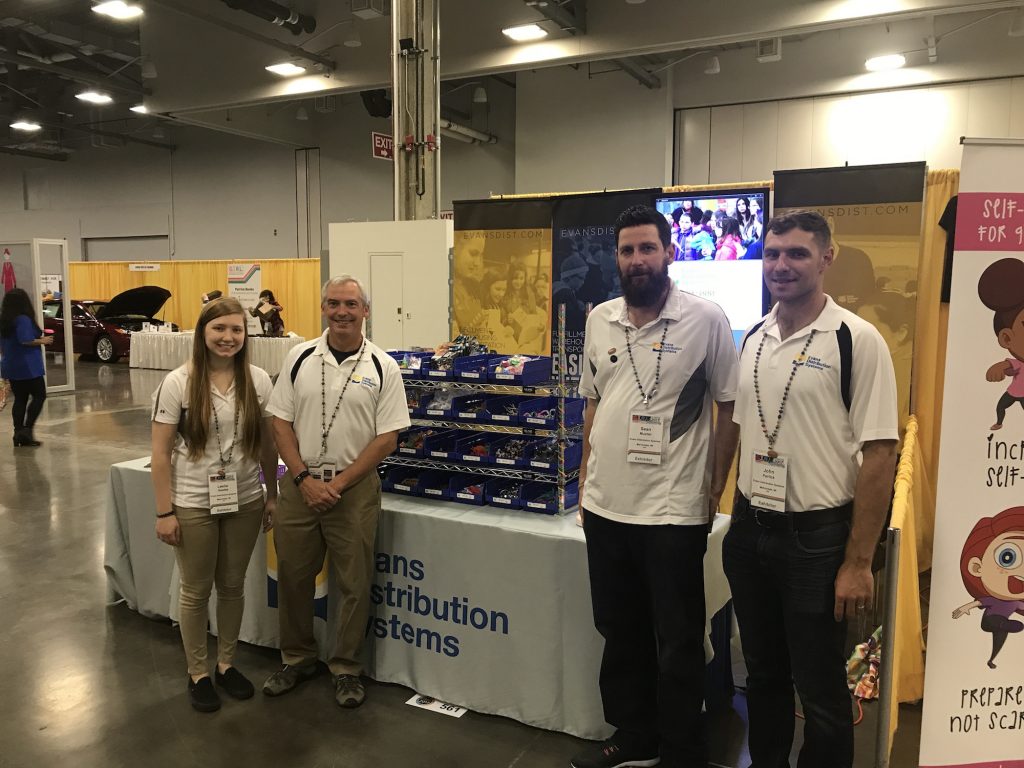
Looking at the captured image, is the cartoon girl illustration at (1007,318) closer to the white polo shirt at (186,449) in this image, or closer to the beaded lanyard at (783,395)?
the beaded lanyard at (783,395)

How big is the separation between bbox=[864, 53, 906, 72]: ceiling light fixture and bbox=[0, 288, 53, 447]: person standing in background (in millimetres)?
10425

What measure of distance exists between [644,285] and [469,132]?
12574 mm

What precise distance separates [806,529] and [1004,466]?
0.66m

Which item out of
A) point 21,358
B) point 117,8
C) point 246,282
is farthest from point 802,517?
point 246,282

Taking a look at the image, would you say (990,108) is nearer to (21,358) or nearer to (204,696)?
(204,696)

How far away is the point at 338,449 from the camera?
2768mm

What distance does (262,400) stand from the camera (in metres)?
2.93

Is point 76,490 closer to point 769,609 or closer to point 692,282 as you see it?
point 692,282

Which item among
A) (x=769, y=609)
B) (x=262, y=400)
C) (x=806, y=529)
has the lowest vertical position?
(x=769, y=609)

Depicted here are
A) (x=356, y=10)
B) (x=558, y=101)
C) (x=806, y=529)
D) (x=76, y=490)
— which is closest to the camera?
(x=806, y=529)

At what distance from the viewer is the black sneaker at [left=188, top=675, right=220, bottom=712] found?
2.89 meters

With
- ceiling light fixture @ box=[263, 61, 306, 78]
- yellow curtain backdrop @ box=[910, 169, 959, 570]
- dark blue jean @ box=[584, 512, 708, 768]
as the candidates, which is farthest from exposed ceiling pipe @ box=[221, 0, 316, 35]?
dark blue jean @ box=[584, 512, 708, 768]

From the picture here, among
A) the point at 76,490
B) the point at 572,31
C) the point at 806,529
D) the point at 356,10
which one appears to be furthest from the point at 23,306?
the point at 806,529

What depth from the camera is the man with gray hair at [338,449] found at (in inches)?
109
